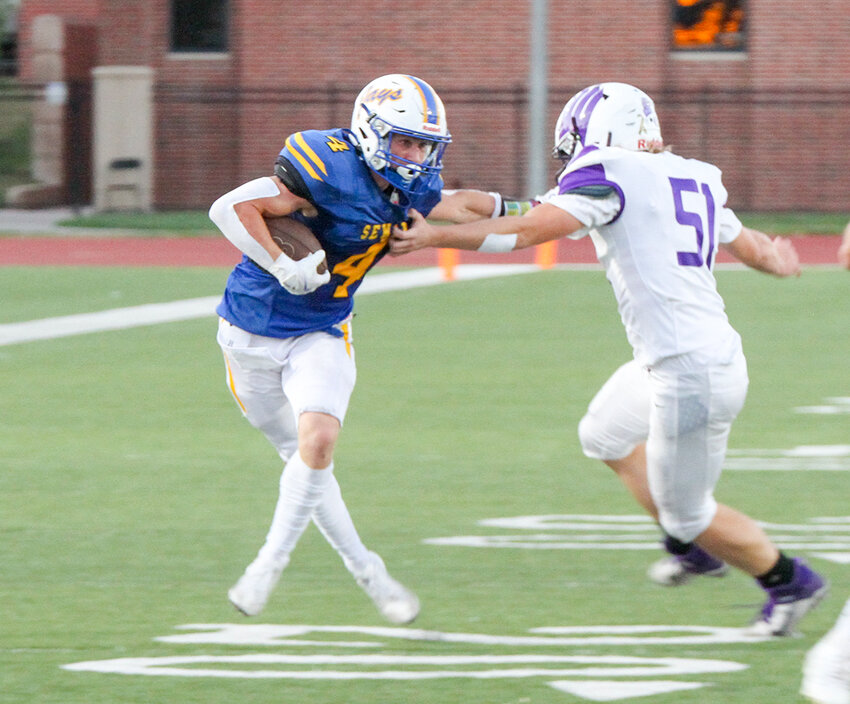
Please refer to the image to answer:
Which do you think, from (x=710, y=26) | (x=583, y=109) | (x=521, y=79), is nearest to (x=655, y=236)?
(x=583, y=109)

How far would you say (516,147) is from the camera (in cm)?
2506

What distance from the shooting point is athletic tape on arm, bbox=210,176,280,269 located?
4.96 meters

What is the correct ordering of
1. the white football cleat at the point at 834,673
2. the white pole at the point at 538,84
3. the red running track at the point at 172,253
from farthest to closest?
the white pole at the point at 538,84 < the red running track at the point at 172,253 < the white football cleat at the point at 834,673

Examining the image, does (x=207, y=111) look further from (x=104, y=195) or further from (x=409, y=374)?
(x=409, y=374)

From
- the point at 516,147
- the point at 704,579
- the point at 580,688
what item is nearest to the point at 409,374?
the point at 704,579

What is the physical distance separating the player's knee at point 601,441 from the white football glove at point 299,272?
1.01 meters

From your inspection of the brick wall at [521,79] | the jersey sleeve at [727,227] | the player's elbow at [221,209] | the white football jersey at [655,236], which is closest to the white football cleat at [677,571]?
the white football jersey at [655,236]

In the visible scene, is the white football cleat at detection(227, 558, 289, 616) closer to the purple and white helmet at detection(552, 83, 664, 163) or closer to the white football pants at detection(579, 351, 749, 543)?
the white football pants at detection(579, 351, 749, 543)

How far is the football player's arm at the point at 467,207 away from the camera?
17.6ft

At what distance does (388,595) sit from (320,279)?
3.38 ft

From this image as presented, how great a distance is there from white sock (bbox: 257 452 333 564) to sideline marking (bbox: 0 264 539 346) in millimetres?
7297

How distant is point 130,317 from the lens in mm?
13172

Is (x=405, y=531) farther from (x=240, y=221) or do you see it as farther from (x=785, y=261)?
(x=785, y=261)

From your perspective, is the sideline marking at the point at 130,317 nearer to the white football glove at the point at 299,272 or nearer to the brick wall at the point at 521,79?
the white football glove at the point at 299,272
